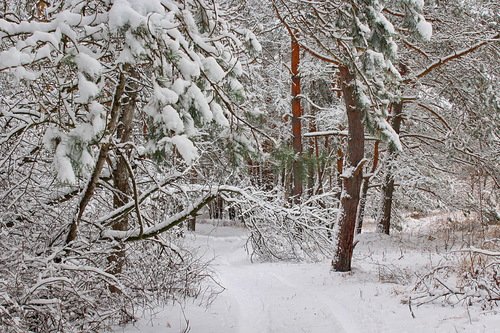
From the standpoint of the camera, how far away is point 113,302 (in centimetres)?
609

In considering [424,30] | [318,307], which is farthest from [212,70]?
[318,307]

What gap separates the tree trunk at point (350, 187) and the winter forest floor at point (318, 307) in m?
0.41

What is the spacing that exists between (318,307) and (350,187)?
3.53 metres

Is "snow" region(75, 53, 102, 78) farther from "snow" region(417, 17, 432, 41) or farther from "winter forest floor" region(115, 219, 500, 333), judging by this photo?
"snow" region(417, 17, 432, 41)

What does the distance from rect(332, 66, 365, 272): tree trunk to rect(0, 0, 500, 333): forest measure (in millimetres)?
45

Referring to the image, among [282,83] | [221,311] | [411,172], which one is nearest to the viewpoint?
[221,311]

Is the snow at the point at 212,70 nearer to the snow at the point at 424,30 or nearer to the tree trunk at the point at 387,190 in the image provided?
the snow at the point at 424,30

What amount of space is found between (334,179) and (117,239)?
68.5 ft

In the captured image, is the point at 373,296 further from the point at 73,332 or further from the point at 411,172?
the point at 411,172

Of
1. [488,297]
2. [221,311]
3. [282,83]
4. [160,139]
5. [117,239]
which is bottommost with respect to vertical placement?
[221,311]

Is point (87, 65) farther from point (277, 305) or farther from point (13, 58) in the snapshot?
point (277, 305)

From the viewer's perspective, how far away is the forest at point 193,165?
→ 3723 millimetres

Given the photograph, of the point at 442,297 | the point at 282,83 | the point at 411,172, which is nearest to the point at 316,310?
the point at 442,297

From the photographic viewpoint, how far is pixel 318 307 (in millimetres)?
8320
